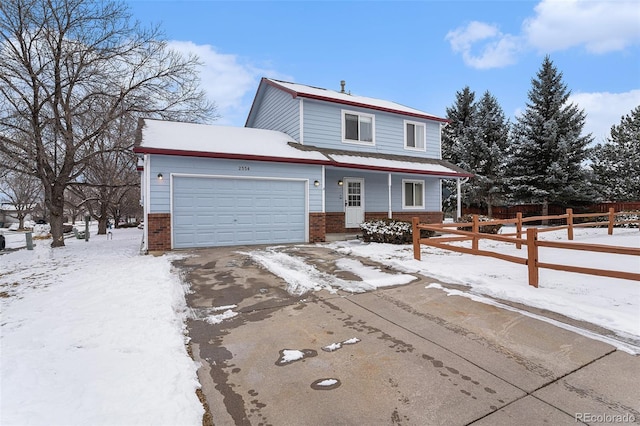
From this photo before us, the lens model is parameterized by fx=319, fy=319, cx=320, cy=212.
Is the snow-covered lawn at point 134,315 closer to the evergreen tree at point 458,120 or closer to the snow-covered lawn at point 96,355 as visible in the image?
the snow-covered lawn at point 96,355

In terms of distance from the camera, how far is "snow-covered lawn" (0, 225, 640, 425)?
7.95ft

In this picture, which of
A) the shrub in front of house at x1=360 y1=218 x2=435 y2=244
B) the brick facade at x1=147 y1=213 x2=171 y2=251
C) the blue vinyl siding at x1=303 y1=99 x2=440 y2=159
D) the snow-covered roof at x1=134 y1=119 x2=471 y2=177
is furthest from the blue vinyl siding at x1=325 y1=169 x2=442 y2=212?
the brick facade at x1=147 y1=213 x2=171 y2=251

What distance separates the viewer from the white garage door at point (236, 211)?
31.8 feet

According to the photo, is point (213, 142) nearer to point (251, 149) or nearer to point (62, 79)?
point (251, 149)

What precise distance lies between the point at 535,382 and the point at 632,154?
96.7ft

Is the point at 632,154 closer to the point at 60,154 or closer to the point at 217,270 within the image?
the point at 217,270

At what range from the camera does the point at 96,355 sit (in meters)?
3.18

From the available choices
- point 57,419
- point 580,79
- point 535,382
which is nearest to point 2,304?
point 57,419

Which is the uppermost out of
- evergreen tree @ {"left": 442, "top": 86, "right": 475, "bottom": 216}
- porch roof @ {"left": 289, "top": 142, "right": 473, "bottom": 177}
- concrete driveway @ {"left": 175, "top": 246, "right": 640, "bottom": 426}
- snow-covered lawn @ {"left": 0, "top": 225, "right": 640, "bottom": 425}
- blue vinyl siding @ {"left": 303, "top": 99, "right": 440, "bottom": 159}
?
evergreen tree @ {"left": 442, "top": 86, "right": 475, "bottom": 216}

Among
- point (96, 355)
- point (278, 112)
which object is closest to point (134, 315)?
point (96, 355)

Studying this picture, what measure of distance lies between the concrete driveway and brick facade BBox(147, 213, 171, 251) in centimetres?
528

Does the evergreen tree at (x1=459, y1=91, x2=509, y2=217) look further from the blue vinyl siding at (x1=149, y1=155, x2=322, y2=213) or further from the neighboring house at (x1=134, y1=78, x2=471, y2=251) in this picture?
the blue vinyl siding at (x1=149, y1=155, x2=322, y2=213)

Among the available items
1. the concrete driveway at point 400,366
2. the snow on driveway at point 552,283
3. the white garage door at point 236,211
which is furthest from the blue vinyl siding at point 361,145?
the concrete driveway at point 400,366

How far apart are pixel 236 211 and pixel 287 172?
2168 mm
